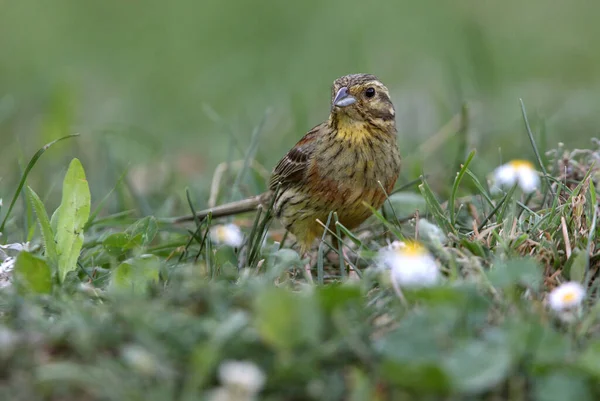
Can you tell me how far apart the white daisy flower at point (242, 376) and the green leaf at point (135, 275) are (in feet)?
2.87

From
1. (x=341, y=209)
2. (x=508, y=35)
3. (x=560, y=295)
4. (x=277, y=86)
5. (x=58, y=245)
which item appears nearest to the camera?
(x=560, y=295)

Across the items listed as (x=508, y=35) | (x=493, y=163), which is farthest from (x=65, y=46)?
(x=493, y=163)

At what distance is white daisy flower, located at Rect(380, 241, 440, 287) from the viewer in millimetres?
3168

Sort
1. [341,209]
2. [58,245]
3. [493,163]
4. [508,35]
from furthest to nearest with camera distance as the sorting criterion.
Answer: [508,35] < [493,163] < [341,209] < [58,245]

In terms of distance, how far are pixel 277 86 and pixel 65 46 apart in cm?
336

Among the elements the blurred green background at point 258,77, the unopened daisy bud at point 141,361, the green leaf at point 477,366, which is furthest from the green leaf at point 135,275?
the blurred green background at point 258,77

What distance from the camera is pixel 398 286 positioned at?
3.23m

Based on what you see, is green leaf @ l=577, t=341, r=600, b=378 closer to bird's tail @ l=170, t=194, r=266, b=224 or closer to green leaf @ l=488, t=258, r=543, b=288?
green leaf @ l=488, t=258, r=543, b=288

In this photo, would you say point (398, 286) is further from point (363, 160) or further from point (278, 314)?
point (363, 160)

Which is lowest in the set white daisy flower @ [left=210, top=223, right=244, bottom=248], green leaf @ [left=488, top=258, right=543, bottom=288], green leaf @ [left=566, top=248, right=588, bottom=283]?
white daisy flower @ [left=210, top=223, right=244, bottom=248]

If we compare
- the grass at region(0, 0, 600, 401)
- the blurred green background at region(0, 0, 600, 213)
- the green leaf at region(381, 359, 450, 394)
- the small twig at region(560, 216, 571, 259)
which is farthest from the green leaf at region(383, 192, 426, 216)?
the green leaf at region(381, 359, 450, 394)

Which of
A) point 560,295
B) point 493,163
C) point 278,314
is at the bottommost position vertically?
point 493,163

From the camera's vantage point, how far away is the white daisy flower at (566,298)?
3135 millimetres

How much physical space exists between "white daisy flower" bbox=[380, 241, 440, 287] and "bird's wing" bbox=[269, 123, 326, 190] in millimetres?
1759
